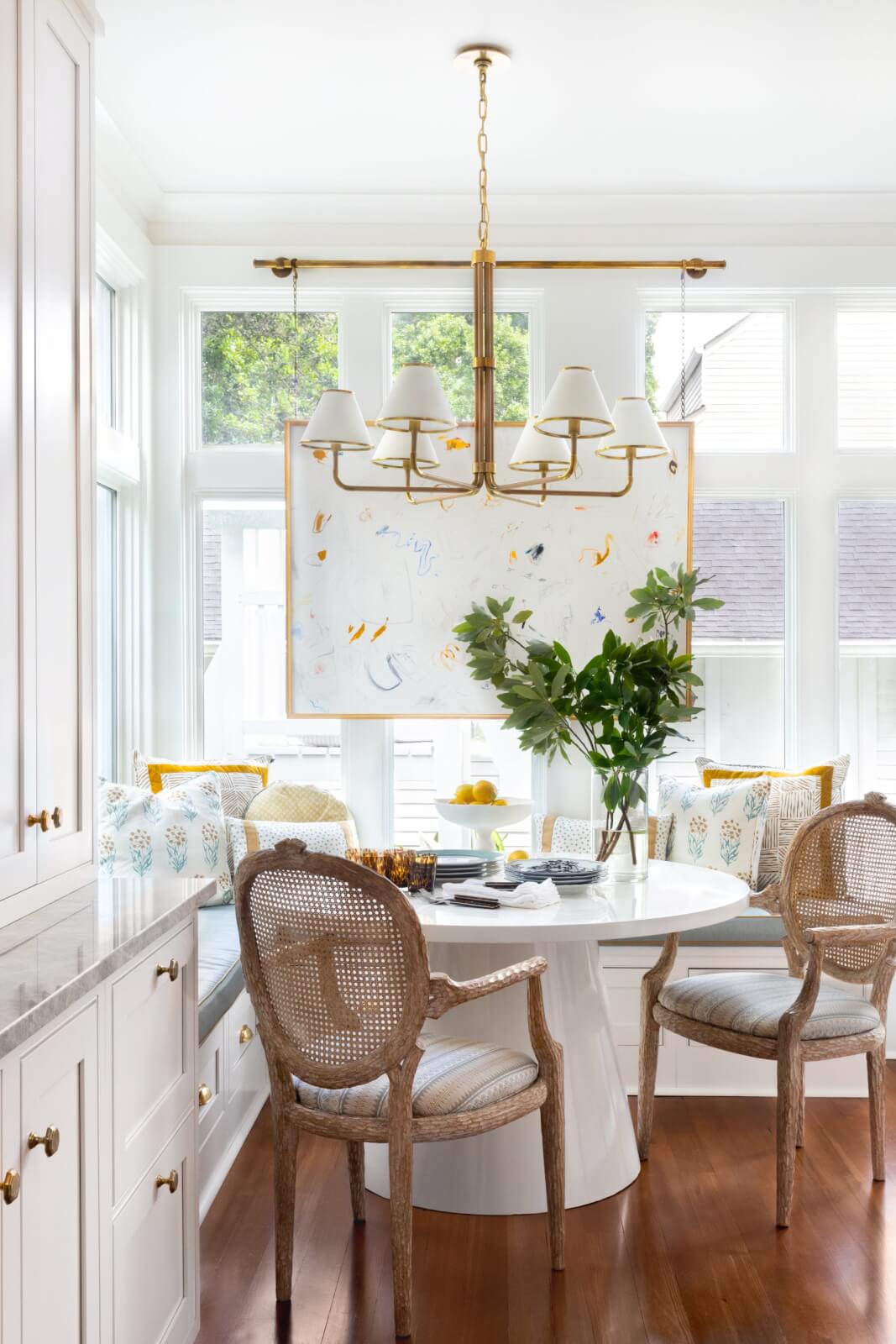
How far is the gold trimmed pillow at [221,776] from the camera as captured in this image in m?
3.90

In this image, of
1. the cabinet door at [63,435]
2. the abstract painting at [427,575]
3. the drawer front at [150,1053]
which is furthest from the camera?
the abstract painting at [427,575]

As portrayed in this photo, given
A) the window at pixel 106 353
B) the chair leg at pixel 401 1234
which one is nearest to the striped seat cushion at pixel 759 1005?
the chair leg at pixel 401 1234

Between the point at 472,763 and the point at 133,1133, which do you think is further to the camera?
the point at 472,763

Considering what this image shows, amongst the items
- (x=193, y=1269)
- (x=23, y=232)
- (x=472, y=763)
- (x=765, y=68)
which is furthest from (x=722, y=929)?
(x=23, y=232)

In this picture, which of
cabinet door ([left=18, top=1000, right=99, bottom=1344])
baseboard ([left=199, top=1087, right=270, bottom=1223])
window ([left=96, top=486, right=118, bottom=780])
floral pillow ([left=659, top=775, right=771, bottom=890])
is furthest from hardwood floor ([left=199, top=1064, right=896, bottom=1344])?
window ([left=96, top=486, right=118, bottom=780])

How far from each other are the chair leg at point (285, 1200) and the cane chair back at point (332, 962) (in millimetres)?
139

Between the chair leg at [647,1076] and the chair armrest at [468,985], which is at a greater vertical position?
the chair armrest at [468,985]

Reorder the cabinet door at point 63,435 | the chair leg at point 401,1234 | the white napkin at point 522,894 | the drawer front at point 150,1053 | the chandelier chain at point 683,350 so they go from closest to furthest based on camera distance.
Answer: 1. the drawer front at point 150,1053
2. the cabinet door at point 63,435
3. the chair leg at point 401,1234
4. the white napkin at point 522,894
5. the chandelier chain at point 683,350

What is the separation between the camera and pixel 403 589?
4.07 metres

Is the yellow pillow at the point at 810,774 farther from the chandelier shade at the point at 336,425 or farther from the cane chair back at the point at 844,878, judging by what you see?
the chandelier shade at the point at 336,425

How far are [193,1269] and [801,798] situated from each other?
8.43 ft

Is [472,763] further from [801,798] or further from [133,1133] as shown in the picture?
[133,1133]

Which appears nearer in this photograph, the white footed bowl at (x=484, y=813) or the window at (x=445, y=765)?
the white footed bowl at (x=484, y=813)

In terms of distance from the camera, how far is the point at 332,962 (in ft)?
7.02
